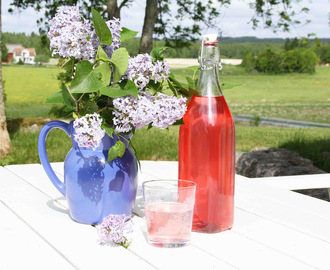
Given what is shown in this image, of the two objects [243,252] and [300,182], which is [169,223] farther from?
[300,182]

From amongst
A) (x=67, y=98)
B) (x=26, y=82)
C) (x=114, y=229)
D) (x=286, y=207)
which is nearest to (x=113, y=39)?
(x=67, y=98)

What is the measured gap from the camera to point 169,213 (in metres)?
0.89

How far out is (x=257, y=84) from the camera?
22000 millimetres

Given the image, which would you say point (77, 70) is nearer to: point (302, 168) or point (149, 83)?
point (149, 83)

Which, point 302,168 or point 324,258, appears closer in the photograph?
point 324,258

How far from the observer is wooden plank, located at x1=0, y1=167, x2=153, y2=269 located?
847mm

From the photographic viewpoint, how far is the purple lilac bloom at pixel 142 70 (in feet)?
3.01

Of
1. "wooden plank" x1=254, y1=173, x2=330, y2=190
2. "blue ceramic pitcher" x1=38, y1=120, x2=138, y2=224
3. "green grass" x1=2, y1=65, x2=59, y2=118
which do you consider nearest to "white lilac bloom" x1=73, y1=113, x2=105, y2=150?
"blue ceramic pitcher" x1=38, y1=120, x2=138, y2=224

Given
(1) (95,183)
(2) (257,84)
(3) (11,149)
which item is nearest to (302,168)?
(3) (11,149)

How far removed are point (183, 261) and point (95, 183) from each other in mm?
265

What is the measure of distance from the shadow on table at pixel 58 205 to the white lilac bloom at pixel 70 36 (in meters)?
0.43

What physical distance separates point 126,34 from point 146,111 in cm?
23

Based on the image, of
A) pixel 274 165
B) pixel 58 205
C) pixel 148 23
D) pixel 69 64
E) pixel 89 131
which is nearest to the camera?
pixel 89 131

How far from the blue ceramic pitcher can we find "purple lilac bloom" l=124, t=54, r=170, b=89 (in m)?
0.15
